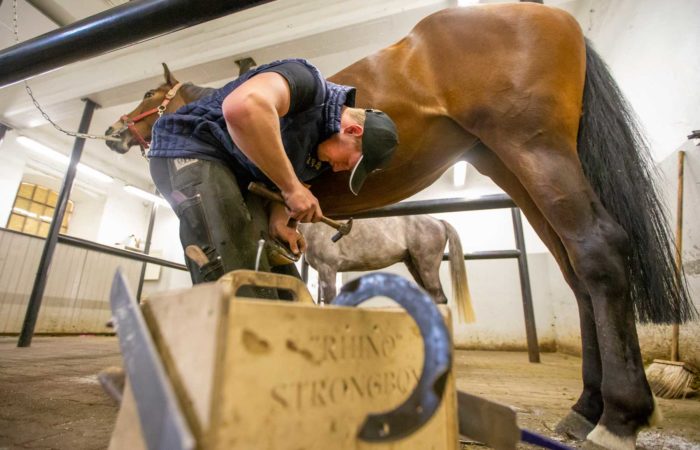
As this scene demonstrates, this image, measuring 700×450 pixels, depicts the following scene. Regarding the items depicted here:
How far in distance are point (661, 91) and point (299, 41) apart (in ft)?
8.09

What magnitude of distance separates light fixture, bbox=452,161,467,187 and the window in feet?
21.2

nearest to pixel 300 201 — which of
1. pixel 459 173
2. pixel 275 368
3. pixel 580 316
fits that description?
pixel 275 368

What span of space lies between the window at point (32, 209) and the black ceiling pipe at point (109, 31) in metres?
6.00

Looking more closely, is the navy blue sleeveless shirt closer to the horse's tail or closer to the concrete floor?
the concrete floor

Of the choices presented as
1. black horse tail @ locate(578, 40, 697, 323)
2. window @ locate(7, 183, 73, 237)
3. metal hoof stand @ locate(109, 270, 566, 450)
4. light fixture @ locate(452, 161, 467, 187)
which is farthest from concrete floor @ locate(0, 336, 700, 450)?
window @ locate(7, 183, 73, 237)

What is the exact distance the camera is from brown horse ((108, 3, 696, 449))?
2.36 feet

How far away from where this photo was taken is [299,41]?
8.84ft

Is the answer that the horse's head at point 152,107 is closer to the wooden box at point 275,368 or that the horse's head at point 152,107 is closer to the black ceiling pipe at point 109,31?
the black ceiling pipe at point 109,31

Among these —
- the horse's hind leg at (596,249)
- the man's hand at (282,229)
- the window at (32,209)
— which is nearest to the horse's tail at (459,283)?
the horse's hind leg at (596,249)

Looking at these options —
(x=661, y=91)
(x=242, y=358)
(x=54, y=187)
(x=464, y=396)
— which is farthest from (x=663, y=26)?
(x=54, y=187)

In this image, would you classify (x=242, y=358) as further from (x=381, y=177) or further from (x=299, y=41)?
(x=299, y=41)

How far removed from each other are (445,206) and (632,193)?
85cm

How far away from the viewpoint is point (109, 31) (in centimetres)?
82

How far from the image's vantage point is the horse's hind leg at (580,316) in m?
0.82
